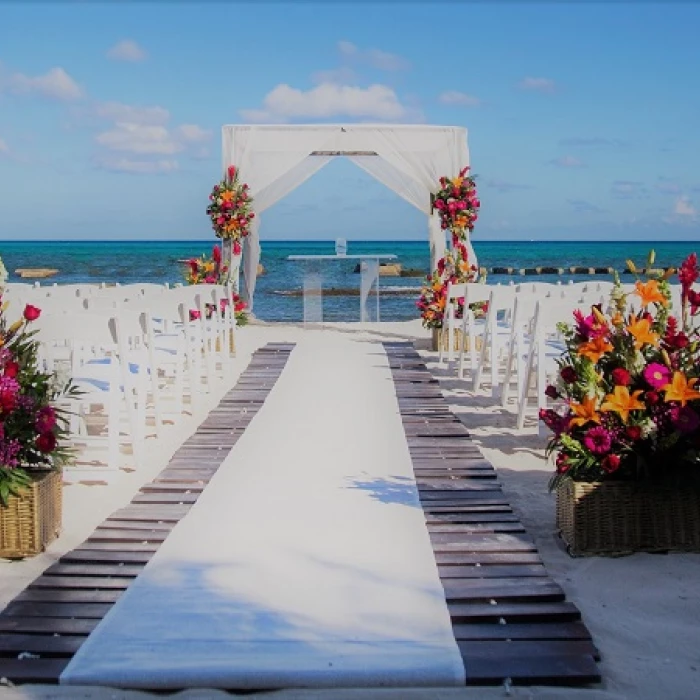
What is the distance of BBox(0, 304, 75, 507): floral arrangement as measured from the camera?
4039mm

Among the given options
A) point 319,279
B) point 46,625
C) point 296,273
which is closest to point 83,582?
point 46,625

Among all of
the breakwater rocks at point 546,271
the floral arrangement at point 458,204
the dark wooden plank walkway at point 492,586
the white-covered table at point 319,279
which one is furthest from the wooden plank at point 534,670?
the breakwater rocks at point 546,271

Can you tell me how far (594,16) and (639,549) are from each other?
62.9 ft

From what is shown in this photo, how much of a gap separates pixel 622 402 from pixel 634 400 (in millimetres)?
43

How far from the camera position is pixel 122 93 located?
145 feet

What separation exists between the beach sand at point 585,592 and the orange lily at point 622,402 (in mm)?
538

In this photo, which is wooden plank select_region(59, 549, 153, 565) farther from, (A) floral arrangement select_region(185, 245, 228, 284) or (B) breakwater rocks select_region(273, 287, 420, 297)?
(B) breakwater rocks select_region(273, 287, 420, 297)

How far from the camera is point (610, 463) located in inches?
160

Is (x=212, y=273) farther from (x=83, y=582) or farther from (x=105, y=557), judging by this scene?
(x=83, y=582)

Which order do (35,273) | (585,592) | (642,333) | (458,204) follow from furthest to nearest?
(35,273), (458,204), (642,333), (585,592)

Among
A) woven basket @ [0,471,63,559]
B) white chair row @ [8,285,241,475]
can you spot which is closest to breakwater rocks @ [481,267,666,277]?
white chair row @ [8,285,241,475]

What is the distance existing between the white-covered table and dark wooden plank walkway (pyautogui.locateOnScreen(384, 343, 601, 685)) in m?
7.66

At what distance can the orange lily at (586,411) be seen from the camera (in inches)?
161

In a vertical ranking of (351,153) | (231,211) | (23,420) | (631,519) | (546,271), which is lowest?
(546,271)
